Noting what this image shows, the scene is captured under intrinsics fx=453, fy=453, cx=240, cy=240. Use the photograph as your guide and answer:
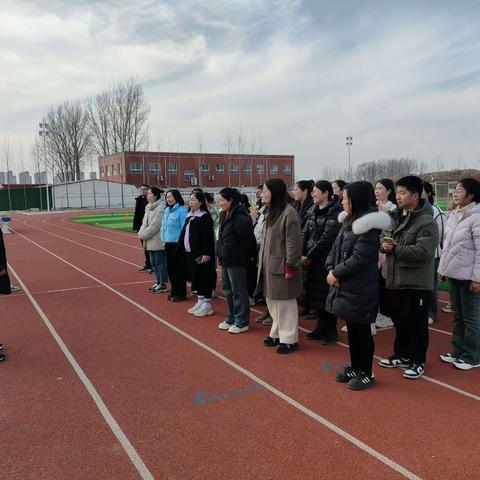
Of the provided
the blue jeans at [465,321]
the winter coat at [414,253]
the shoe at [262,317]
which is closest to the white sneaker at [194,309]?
the shoe at [262,317]

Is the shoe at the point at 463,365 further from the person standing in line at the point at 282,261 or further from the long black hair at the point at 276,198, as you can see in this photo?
the long black hair at the point at 276,198

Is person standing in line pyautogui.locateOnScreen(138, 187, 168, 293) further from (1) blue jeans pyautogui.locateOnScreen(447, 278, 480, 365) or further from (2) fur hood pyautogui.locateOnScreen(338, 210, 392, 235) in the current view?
(1) blue jeans pyautogui.locateOnScreen(447, 278, 480, 365)

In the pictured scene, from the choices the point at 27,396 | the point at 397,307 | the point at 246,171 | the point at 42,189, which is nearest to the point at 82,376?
the point at 27,396

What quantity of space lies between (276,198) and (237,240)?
98 cm

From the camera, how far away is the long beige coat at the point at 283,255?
504cm

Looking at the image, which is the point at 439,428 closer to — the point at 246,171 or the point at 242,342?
the point at 242,342

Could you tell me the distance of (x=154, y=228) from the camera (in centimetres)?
845

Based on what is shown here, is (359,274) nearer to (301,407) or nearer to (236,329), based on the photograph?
(301,407)

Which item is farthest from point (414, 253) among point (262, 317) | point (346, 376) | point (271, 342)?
point (262, 317)

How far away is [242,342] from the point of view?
5.70 m

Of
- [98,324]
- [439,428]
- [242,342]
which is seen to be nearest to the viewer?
[439,428]

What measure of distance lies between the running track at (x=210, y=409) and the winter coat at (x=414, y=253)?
0.99 meters

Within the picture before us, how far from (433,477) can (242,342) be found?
3033 millimetres

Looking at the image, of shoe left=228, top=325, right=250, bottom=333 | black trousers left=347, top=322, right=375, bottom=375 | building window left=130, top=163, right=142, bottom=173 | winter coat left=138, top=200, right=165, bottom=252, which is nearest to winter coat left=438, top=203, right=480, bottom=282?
black trousers left=347, top=322, right=375, bottom=375
